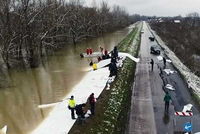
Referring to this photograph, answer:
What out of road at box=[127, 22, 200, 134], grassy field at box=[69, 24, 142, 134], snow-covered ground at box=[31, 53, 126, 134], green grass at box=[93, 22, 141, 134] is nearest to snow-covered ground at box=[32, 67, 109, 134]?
snow-covered ground at box=[31, 53, 126, 134]

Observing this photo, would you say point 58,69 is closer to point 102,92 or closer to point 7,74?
point 7,74

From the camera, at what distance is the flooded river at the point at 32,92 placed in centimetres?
1528

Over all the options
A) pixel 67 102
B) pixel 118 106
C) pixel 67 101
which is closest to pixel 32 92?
pixel 67 101

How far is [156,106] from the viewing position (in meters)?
16.4

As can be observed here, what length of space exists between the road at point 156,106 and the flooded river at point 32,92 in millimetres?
6435

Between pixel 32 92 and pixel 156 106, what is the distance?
1177 centimetres

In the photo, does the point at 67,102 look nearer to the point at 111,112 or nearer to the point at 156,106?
the point at 111,112

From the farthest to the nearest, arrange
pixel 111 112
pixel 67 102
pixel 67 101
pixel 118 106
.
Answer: pixel 67 101, pixel 67 102, pixel 118 106, pixel 111 112

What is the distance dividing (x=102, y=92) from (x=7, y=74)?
51.3ft

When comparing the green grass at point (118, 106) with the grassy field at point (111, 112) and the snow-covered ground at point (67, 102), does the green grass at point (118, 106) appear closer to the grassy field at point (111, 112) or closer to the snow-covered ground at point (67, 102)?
the grassy field at point (111, 112)

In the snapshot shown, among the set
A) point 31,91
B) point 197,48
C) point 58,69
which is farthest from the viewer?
point 197,48

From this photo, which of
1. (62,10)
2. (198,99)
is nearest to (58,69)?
(198,99)

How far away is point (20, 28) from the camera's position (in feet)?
102

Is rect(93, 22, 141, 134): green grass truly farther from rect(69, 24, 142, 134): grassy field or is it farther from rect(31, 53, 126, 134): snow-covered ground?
rect(31, 53, 126, 134): snow-covered ground
